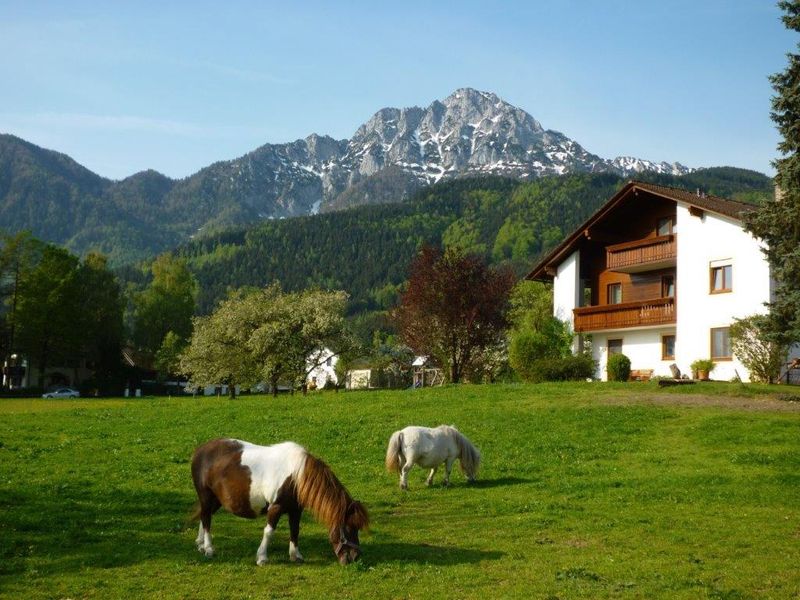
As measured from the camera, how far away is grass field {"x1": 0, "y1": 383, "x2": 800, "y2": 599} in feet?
36.1

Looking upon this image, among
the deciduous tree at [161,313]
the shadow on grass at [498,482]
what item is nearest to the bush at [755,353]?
the shadow on grass at [498,482]

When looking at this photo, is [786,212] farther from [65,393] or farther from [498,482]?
[65,393]

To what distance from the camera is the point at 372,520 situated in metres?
15.1

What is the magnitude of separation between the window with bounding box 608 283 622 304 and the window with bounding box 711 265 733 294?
8630 mm

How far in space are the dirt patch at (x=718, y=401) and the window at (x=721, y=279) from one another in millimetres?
13492

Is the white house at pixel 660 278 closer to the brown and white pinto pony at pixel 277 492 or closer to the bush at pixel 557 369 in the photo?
the bush at pixel 557 369

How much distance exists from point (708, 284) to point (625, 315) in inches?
233

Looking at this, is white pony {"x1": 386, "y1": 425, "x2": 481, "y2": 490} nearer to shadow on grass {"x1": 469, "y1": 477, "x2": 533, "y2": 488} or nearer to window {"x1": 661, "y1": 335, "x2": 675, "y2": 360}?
shadow on grass {"x1": 469, "y1": 477, "x2": 533, "y2": 488}

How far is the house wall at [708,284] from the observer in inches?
1645

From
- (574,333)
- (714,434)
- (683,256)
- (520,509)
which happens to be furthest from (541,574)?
(574,333)

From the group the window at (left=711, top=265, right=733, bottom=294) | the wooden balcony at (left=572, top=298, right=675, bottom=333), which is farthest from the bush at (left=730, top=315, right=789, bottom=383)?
the wooden balcony at (left=572, top=298, right=675, bottom=333)

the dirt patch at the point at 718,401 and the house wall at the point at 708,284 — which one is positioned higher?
the house wall at the point at 708,284

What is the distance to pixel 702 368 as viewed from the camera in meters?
42.2

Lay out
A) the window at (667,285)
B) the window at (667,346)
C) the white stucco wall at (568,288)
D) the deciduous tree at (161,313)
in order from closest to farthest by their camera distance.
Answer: the window at (667,346)
the window at (667,285)
the white stucco wall at (568,288)
the deciduous tree at (161,313)
